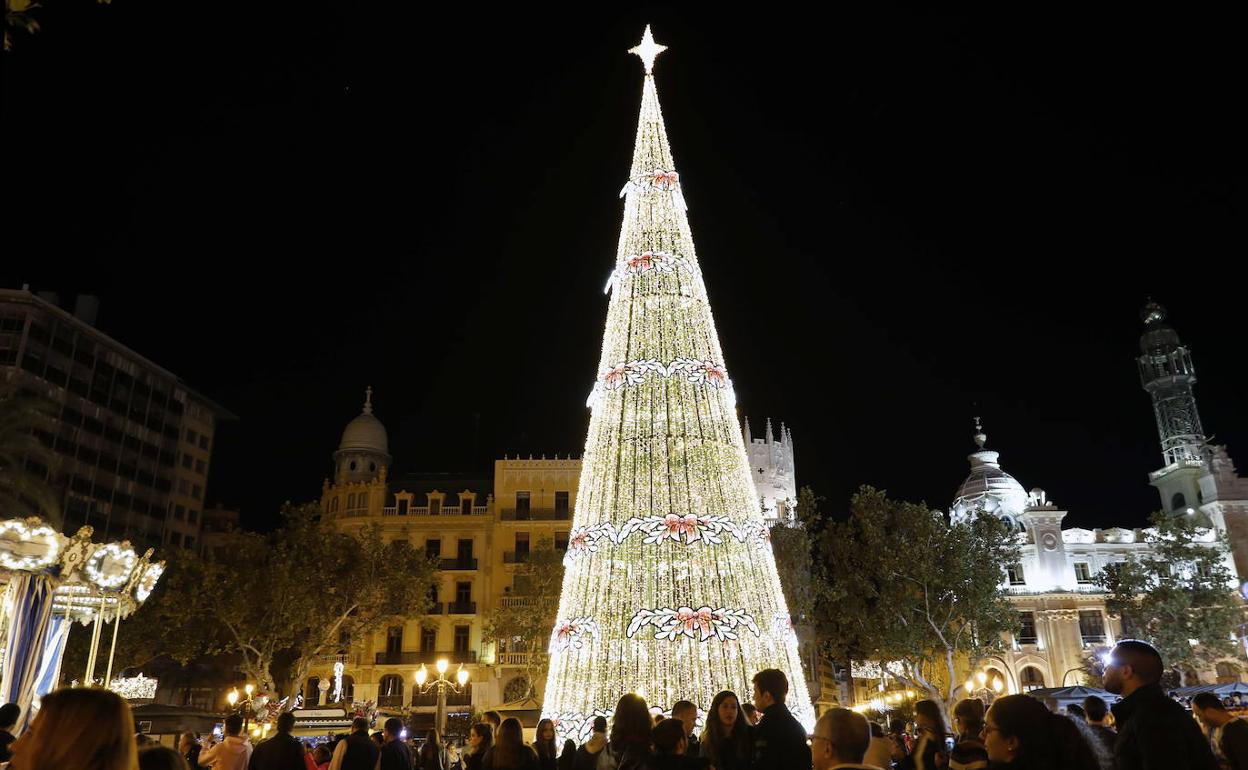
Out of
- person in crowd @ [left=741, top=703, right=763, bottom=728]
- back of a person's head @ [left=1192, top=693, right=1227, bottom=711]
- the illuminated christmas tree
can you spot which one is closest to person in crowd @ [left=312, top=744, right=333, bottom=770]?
the illuminated christmas tree

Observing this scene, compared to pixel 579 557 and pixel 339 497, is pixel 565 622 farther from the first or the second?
pixel 339 497

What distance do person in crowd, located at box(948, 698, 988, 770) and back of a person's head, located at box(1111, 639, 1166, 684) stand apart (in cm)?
86

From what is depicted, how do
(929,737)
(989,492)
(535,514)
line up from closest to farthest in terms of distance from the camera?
(929,737), (535,514), (989,492)

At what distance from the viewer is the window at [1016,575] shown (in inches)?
1852

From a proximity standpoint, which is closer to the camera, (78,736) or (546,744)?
(78,736)

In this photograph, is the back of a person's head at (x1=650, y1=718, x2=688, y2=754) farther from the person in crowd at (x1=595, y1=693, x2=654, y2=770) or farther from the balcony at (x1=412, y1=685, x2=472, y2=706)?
the balcony at (x1=412, y1=685, x2=472, y2=706)

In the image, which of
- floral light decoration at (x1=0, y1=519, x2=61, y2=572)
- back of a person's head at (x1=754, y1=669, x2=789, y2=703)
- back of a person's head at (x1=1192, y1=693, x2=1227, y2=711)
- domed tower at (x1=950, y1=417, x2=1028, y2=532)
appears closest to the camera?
back of a person's head at (x1=754, y1=669, x2=789, y2=703)

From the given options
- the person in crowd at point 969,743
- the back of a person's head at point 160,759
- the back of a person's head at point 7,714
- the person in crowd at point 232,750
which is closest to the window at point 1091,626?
the person in crowd at point 969,743

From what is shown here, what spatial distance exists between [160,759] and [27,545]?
49.5 feet

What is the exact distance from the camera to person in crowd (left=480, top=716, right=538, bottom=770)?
20.6 feet

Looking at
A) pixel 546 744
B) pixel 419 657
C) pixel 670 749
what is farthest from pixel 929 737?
pixel 419 657

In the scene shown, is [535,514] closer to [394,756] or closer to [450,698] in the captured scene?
[450,698]

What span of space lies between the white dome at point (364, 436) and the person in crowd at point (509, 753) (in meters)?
48.2

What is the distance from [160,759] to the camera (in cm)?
359
